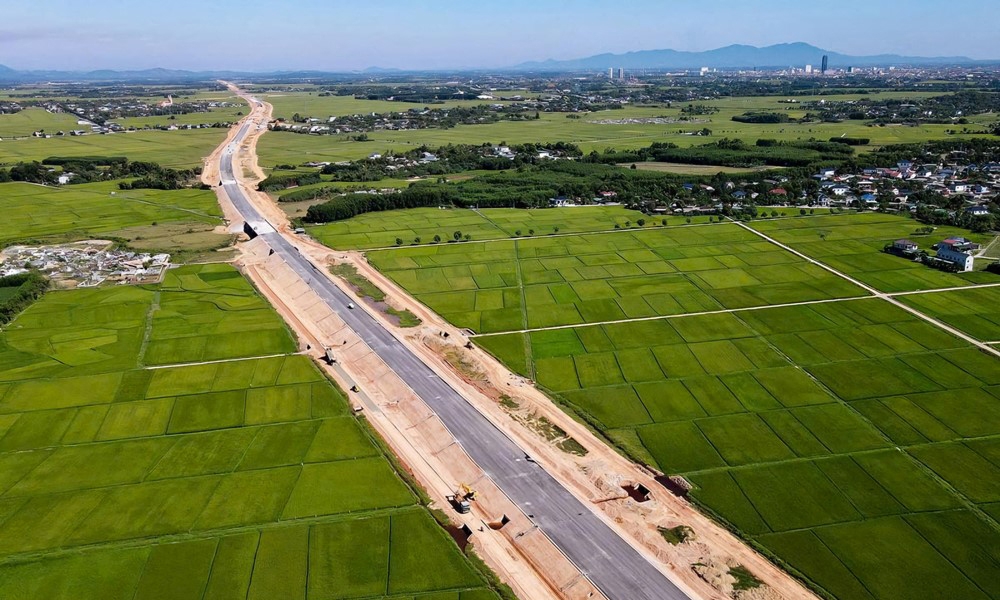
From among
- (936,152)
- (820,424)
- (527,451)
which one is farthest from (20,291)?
(936,152)

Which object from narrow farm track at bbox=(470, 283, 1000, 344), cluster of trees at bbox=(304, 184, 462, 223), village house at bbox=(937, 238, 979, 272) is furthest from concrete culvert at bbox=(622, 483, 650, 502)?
cluster of trees at bbox=(304, 184, 462, 223)

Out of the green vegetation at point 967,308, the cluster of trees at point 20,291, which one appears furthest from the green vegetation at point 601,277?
the cluster of trees at point 20,291

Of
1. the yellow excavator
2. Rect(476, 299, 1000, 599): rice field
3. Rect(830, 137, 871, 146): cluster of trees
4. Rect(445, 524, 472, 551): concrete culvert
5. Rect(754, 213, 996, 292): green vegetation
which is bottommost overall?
Rect(445, 524, 472, 551): concrete culvert

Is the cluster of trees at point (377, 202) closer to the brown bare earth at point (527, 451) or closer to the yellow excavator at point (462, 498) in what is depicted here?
the brown bare earth at point (527, 451)

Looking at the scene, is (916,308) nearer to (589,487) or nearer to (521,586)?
(589,487)

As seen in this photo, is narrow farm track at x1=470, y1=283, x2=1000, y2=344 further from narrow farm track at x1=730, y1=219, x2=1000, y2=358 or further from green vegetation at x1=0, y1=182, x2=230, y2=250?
green vegetation at x1=0, y1=182, x2=230, y2=250

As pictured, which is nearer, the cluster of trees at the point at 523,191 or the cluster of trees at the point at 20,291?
the cluster of trees at the point at 20,291
